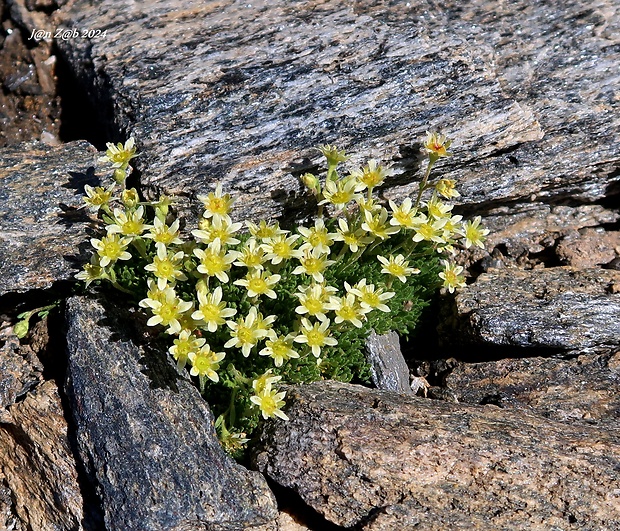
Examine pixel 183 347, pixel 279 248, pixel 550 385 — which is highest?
pixel 279 248

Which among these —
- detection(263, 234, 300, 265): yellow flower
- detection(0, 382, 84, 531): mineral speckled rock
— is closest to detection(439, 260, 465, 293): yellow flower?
detection(263, 234, 300, 265): yellow flower

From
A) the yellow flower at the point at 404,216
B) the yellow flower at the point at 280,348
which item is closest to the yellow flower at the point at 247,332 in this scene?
the yellow flower at the point at 280,348

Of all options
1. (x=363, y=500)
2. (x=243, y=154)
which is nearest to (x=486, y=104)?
(x=243, y=154)

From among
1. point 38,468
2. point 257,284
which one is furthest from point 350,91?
point 38,468

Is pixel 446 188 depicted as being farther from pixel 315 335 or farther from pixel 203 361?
Answer: pixel 203 361

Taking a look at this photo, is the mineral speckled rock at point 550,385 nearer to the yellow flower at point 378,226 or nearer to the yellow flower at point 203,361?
the yellow flower at point 378,226

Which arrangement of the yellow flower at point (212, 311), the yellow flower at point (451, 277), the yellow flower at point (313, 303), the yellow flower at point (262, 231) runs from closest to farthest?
the yellow flower at point (212, 311), the yellow flower at point (313, 303), the yellow flower at point (262, 231), the yellow flower at point (451, 277)

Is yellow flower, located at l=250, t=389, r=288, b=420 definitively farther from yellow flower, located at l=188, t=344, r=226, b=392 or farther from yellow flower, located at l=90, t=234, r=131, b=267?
yellow flower, located at l=90, t=234, r=131, b=267
